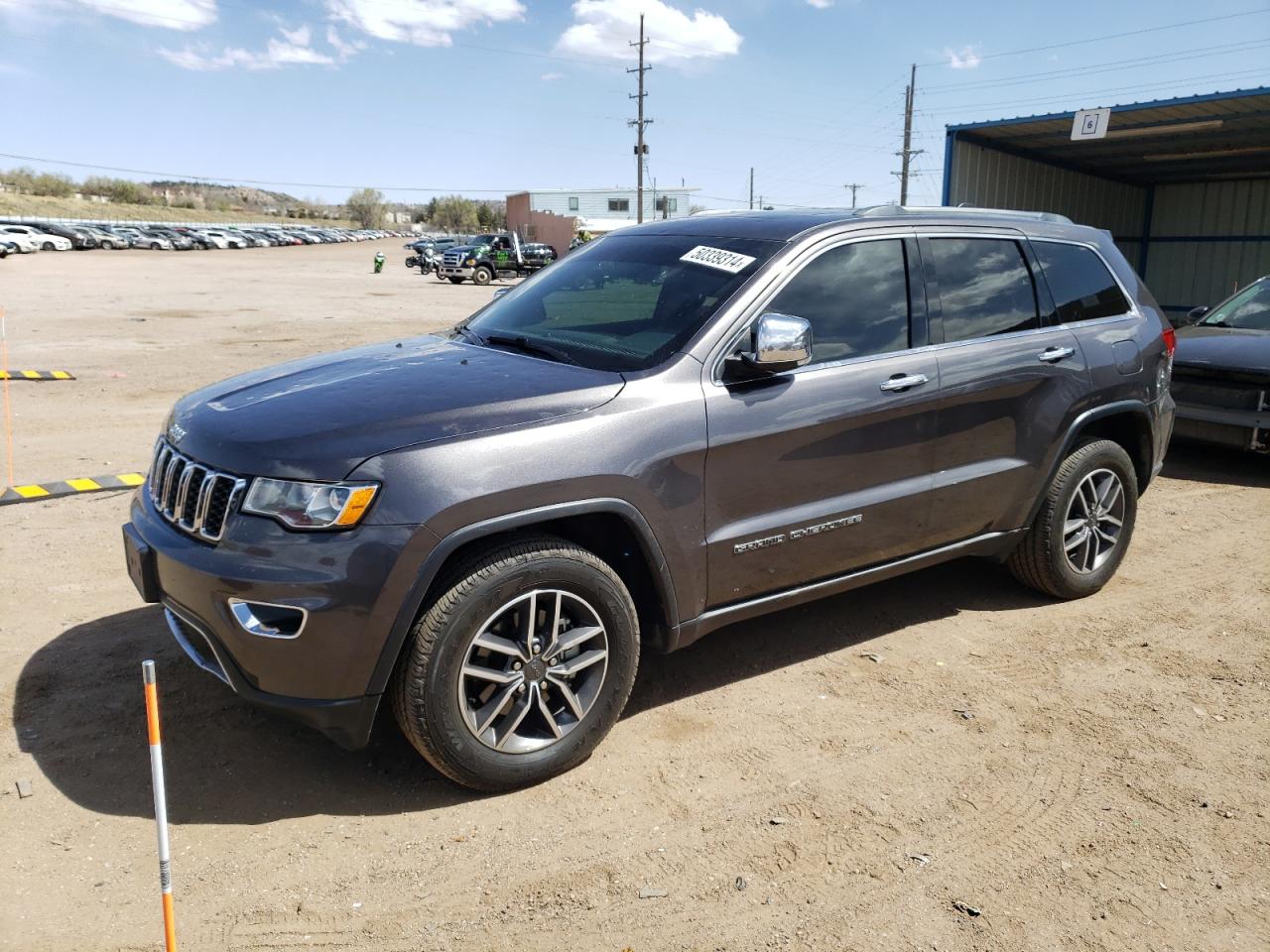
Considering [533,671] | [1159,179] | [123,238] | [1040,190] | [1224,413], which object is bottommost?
[533,671]

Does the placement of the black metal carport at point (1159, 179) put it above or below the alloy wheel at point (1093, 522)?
above

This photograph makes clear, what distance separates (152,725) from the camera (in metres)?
2.32

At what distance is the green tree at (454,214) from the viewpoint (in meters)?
134

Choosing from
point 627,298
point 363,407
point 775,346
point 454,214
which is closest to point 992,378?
point 775,346

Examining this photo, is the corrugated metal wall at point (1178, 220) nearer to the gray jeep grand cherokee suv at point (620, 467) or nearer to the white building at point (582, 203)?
the gray jeep grand cherokee suv at point (620, 467)

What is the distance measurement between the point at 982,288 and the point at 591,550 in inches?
90.4

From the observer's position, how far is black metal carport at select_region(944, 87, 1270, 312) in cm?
1716

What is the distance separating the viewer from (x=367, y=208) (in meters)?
152

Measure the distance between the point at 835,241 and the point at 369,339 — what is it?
14245mm

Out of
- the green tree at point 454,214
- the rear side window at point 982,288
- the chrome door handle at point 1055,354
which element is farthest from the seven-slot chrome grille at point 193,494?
the green tree at point 454,214

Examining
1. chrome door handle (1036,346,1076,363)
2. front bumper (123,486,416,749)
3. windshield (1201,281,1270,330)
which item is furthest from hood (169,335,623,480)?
windshield (1201,281,1270,330)

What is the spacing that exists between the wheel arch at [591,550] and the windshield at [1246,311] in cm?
734

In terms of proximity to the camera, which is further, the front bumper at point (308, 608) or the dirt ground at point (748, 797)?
the front bumper at point (308, 608)

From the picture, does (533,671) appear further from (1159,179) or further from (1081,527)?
(1159,179)
